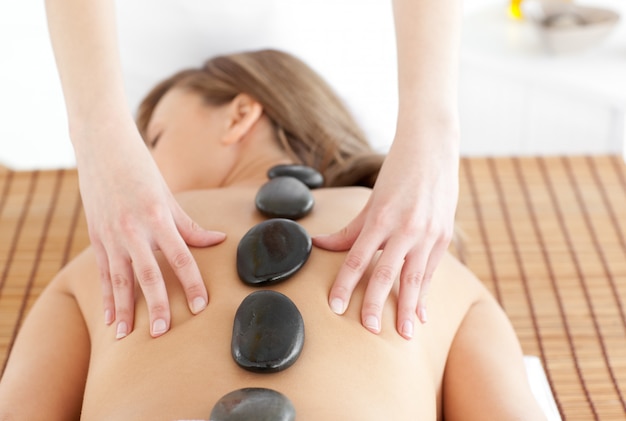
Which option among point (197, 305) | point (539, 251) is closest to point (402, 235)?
point (197, 305)

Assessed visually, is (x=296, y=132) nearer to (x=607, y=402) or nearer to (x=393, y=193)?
(x=393, y=193)

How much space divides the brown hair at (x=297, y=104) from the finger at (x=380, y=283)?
46 centimetres

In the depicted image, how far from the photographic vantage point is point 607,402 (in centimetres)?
161

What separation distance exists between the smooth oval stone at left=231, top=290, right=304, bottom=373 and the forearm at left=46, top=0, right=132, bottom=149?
374 millimetres

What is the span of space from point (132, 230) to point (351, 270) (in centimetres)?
31

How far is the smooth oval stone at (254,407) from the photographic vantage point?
1063mm

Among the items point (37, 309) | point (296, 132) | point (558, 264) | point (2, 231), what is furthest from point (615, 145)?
point (37, 309)

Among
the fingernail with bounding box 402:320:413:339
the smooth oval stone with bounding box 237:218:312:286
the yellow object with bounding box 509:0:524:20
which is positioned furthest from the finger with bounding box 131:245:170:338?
the yellow object with bounding box 509:0:524:20

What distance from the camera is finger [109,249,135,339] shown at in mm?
1303

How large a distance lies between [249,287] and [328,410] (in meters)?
0.24

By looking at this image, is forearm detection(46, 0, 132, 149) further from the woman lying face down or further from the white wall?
the white wall

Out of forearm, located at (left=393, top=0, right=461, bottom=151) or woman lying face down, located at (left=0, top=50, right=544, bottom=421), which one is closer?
woman lying face down, located at (left=0, top=50, right=544, bottom=421)

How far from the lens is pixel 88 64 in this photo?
4.73 feet

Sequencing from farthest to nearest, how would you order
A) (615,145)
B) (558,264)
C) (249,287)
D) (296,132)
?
(615,145) → (558,264) → (296,132) → (249,287)
